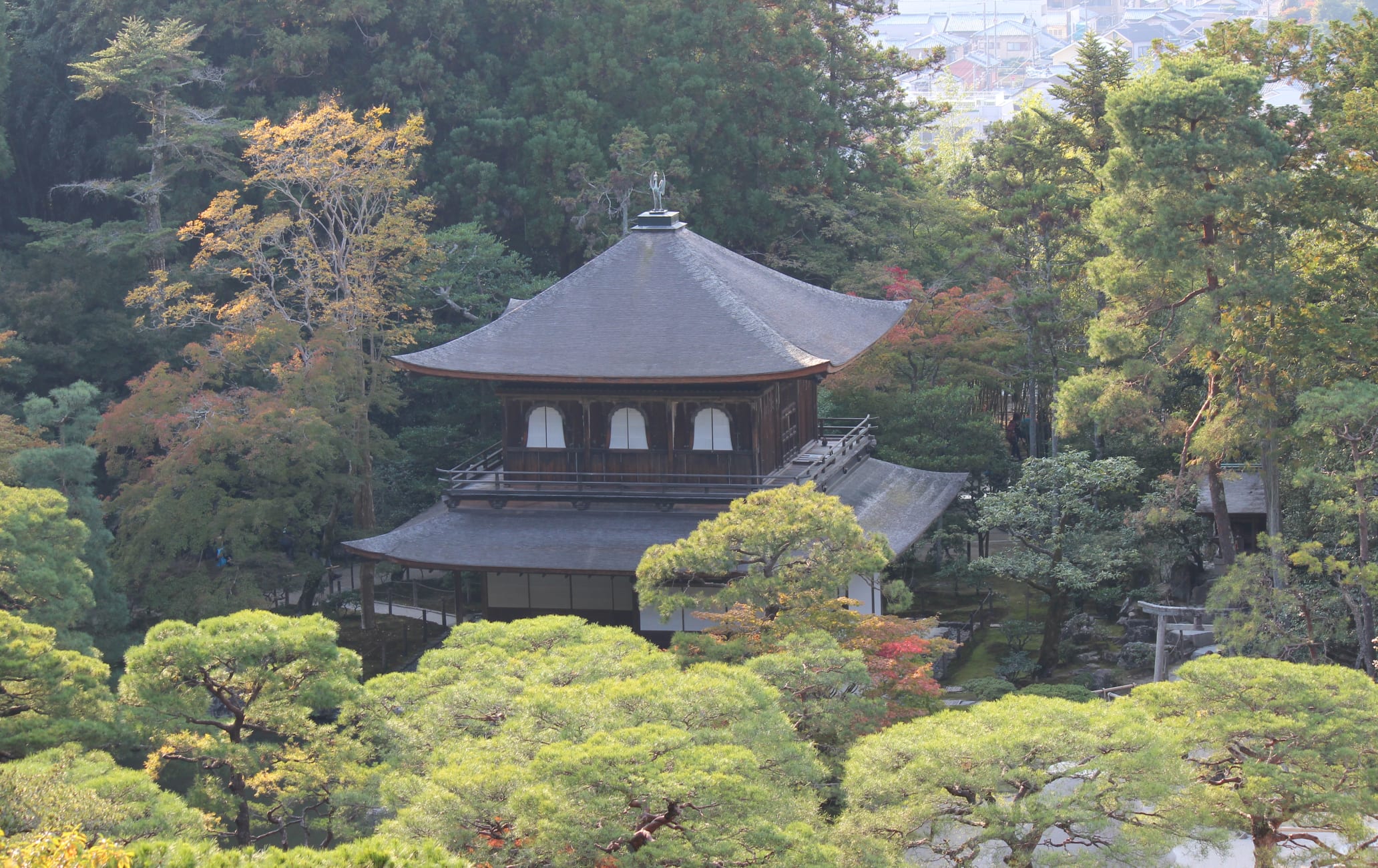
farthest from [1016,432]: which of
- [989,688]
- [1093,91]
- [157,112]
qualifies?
[157,112]

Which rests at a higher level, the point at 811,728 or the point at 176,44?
the point at 176,44

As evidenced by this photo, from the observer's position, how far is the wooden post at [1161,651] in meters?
22.1

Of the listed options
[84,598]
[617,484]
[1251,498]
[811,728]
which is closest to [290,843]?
[84,598]

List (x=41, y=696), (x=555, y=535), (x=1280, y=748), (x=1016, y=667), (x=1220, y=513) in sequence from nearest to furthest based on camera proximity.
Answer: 1. (x=1280, y=748)
2. (x=41, y=696)
3. (x=555, y=535)
4. (x=1220, y=513)
5. (x=1016, y=667)

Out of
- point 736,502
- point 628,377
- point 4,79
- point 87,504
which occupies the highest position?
point 4,79

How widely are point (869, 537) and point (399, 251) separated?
59.1 feet

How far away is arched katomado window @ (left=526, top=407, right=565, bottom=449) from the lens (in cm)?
2469

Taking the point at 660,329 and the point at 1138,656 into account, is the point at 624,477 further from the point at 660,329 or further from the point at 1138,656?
the point at 1138,656

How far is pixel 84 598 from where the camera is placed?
21109 mm

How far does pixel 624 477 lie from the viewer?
2445cm

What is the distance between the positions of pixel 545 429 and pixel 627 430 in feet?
4.77

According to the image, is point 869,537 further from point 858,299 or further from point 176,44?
point 176,44

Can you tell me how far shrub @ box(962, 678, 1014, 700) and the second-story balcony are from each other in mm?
4142

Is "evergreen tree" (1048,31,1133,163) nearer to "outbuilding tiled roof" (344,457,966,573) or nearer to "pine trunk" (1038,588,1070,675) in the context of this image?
"outbuilding tiled roof" (344,457,966,573)
